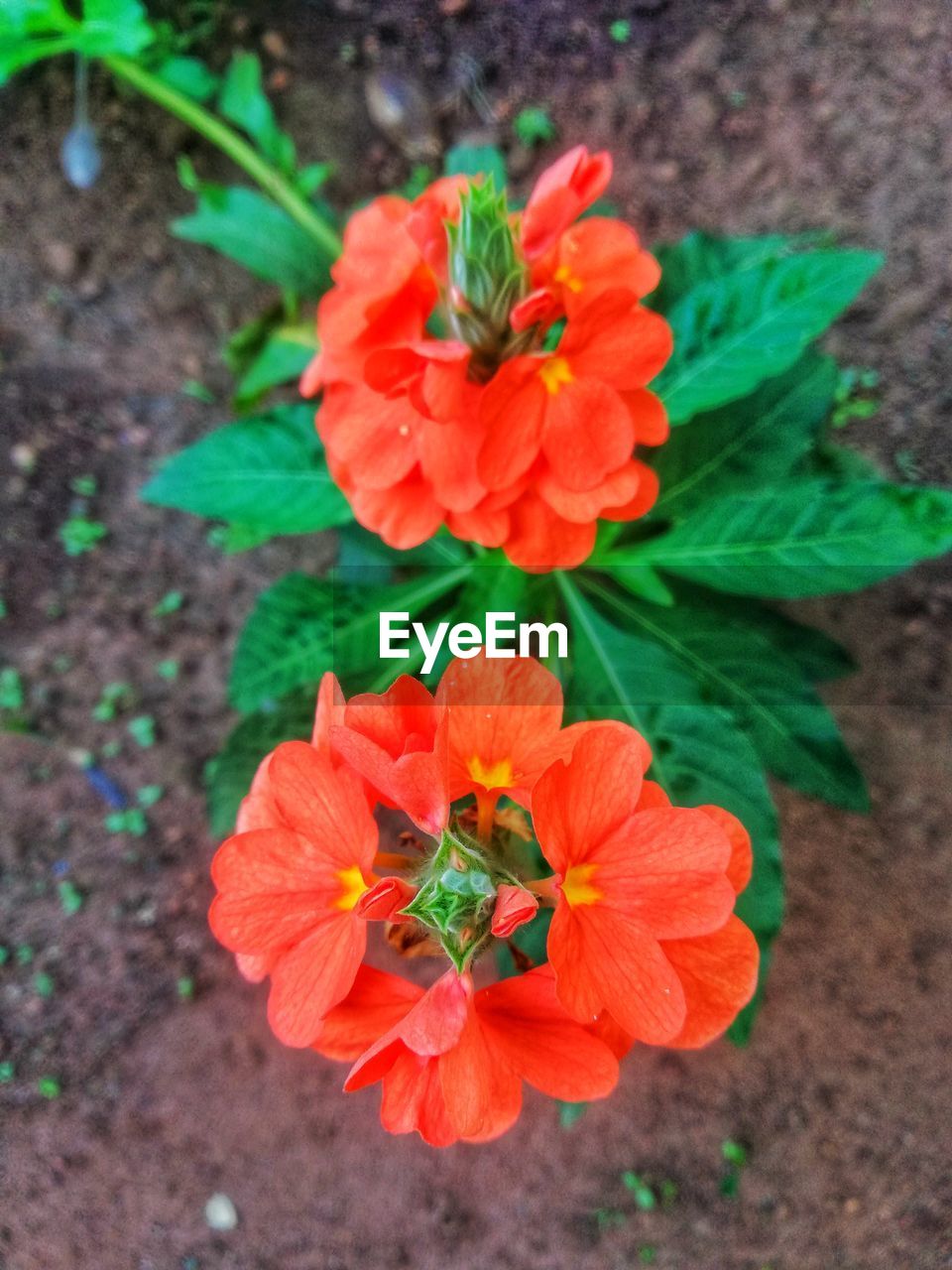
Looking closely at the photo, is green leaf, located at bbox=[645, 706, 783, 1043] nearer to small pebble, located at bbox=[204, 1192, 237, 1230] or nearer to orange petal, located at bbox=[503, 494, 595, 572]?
orange petal, located at bbox=[503, 494, 595, 572]

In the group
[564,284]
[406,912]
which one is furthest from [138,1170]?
[564,284]

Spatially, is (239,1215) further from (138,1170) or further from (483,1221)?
(483,1221)

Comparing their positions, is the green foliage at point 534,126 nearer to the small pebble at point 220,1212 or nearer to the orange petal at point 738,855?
the orange petal at point 738,855

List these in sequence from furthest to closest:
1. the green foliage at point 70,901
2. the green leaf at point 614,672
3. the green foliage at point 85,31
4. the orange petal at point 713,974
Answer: the green foliage at point 70,901 < the green foliage at point 85,31 < the green leaf at point 614,672 < the orange petal at point 713,974

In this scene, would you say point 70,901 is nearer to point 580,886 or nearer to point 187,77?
point 580,886

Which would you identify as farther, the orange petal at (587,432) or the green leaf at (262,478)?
the green leaf at (262,478)

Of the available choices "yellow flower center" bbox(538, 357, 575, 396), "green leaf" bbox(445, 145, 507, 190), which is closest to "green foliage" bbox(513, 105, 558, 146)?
"green leaf" bbox(445, 145, 507, 190)

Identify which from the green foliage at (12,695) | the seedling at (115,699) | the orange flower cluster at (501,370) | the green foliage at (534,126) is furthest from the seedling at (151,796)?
the green foliage at (534,126)
